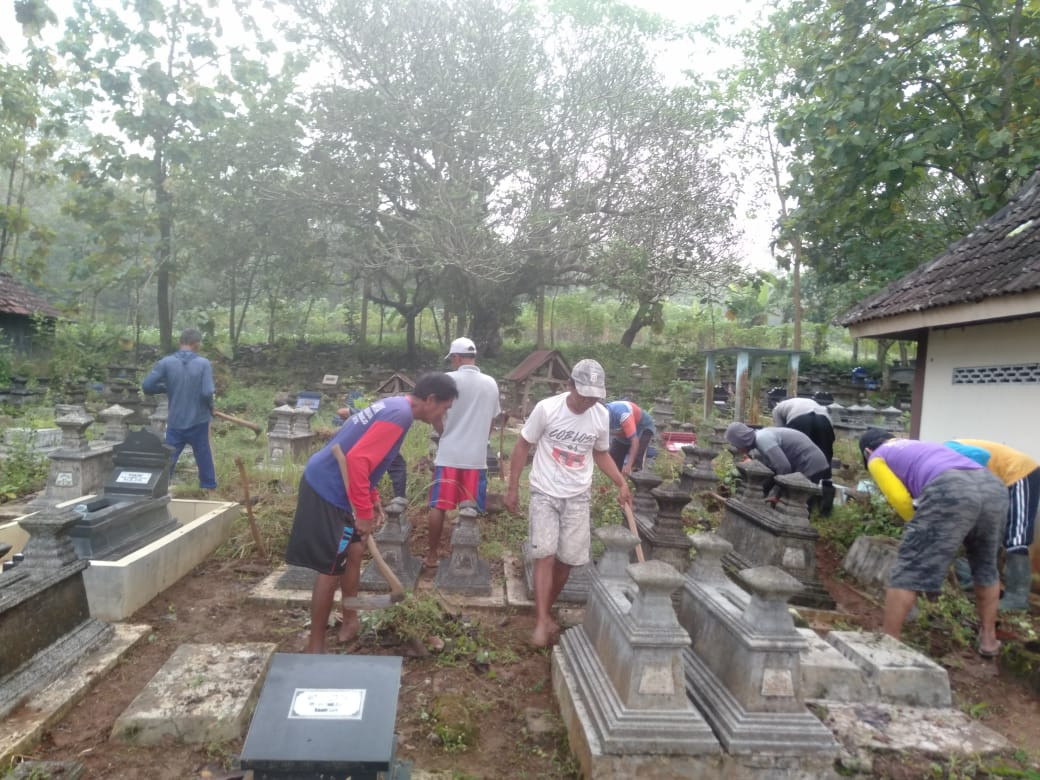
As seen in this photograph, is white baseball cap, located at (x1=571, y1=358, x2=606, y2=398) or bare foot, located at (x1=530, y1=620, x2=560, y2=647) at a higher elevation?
white baseball cap, located at (x1=571, y1=358, x2=606, y2=398)

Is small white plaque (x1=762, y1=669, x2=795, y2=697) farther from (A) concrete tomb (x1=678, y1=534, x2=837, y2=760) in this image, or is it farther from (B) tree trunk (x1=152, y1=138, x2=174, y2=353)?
(B) tree trunk (x1=152, y1=138, x2=174, y2=353)

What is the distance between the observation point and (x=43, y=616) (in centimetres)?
308

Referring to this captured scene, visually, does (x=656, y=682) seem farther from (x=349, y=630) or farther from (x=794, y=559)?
(x=794, y=559)

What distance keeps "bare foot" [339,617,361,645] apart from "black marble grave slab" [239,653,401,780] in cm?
179

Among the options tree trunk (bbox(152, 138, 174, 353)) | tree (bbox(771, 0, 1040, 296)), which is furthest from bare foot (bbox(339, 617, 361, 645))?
tree trunk (bbox(152, 138, 174, 353))

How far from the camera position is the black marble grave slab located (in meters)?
1.58

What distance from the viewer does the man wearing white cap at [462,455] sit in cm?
478

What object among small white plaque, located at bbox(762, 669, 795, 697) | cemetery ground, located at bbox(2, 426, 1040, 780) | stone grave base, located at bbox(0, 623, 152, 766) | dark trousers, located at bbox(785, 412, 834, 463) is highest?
dark trousers, located at bbox(785, 412, 834, 463)

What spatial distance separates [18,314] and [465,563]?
48.1 ft

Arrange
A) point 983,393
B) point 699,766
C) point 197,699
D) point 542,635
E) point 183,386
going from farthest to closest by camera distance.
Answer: point 183,386 < point 983,393 < point 542,635 < point 197,699 < point 699,766

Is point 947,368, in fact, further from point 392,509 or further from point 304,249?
point 304,249

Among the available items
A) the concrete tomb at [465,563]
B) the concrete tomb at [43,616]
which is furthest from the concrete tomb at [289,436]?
the concrete tomb at [43,616]

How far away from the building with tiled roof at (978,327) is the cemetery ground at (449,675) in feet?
5.26

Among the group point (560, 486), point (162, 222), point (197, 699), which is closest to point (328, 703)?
point (197, 699)
